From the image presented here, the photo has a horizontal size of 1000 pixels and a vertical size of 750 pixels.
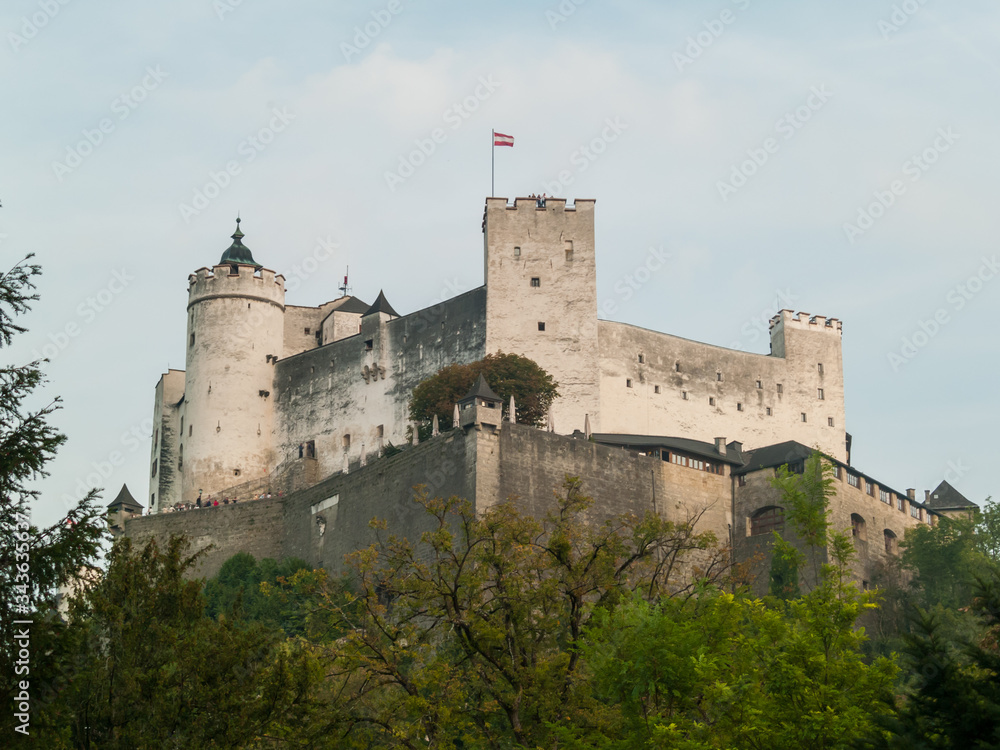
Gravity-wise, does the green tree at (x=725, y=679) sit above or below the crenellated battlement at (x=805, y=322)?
below

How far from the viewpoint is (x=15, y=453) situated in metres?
14.5

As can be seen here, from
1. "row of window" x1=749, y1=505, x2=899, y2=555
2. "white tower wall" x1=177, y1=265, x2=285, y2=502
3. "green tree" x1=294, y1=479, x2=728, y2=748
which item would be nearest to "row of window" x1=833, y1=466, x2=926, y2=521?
"row of window" x1=749, y1=505, x2=899, y2=555

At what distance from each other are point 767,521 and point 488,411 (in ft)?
40.4

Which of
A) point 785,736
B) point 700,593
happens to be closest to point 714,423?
point 700,593

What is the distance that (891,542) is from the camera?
5372 cm

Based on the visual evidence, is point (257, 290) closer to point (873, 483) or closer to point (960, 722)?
point (873, 483)

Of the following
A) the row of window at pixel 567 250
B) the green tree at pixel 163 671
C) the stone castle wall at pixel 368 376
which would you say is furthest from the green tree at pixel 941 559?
the green tree at pixel 163 671

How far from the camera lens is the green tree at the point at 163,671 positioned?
15734 mm

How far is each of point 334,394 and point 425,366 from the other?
223 inches

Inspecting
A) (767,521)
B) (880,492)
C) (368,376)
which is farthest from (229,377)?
(880,492)

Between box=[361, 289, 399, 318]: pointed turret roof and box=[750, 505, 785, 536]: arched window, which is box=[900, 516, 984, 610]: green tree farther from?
box=[361, 289, 399, 318]: pointed turret roof

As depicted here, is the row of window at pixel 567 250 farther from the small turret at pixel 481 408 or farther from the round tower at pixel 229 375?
the round tower at pixel 229 375

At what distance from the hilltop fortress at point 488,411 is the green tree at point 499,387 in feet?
3.64

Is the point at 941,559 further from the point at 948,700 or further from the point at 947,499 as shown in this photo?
the point at 948,700
